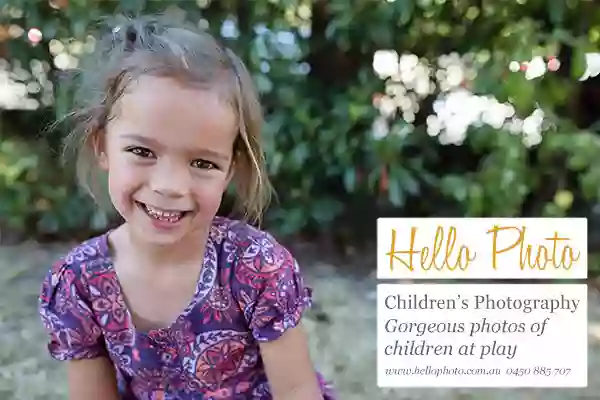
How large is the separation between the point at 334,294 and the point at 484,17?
303mm

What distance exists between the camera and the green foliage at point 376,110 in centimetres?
69

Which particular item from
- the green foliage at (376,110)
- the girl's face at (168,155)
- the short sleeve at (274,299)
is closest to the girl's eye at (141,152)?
the girl's face at (168,155)

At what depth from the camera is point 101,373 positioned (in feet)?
1.86

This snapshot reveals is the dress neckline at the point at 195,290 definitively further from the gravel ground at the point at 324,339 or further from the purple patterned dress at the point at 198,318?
the gravel ground at the point at 324,339

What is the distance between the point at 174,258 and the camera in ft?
1.80

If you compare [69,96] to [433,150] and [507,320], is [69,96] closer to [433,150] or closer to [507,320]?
[433,150]

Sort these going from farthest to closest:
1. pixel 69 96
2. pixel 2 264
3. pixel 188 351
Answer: pixel 2 264 → pixel 69 96 → pixel 188 351

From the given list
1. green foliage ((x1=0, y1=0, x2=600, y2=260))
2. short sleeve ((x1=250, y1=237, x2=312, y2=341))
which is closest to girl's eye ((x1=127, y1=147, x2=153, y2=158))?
short sleeve ((x1=250, y1=237, x2=312, y2=341))

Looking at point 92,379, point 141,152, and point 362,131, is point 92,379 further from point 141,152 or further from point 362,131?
point 362,131

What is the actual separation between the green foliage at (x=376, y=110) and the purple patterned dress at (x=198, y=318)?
0.17 meters

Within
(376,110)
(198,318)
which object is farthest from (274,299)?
(376,110)

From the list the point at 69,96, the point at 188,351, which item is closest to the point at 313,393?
the point at 188,351

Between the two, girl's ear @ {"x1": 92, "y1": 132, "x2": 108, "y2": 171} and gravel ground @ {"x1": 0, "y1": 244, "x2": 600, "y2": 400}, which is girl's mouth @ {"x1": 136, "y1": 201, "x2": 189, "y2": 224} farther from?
gravel ground @ {"x1": 0, "y1": 244, "x2": 600, "y2": 400}

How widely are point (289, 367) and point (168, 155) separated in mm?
177
